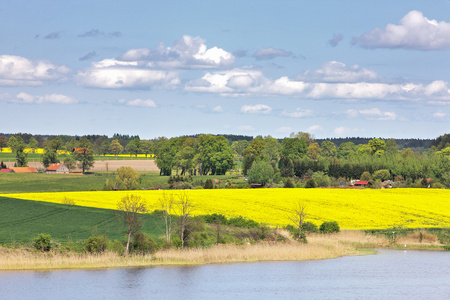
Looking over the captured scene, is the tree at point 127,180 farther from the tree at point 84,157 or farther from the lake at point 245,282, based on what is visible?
the lake at point 245,282

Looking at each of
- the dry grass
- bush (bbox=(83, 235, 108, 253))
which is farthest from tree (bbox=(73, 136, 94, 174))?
bush (bbox=(83, 235, 108, 253))

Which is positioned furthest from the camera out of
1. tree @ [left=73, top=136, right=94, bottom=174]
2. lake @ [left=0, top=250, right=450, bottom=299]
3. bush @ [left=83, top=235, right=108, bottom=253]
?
tree @ [left=73, top=136, right=94, bottom=174]

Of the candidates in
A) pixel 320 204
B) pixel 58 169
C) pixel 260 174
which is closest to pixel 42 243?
pixel 320 204

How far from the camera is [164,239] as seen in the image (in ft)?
169

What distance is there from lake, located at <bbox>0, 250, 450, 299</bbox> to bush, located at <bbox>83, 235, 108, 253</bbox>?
85.6 inches

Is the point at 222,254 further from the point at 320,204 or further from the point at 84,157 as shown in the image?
the point at 84,157

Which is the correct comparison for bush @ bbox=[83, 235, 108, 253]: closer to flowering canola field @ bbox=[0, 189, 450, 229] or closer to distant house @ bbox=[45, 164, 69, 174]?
flowering canola field @ bbox=[0, 189, 450, 229]

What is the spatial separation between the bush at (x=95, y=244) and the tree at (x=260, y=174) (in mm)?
82153

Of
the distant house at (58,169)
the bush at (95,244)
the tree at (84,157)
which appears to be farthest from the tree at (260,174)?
the bush at (95,244)

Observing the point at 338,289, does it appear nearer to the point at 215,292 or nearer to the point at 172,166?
the point at 215,292

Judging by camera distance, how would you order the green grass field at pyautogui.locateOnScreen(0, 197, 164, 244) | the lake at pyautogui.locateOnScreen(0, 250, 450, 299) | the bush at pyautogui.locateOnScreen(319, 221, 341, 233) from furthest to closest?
the bush at pyautogui.locateOnScreen(319, 221, 341, 233) → the green grass field at pyautogui.locateOnScreen(0, 197, 164, 244) → the lake at pyautogui.locateOnScreen(0, 250, 450, 299)

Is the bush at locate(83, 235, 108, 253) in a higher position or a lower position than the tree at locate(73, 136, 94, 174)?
lower

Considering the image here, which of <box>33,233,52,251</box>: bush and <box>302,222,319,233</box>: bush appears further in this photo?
<box>302,222,319,233</box>: bush

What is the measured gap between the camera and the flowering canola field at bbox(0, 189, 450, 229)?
67250 millimetres
